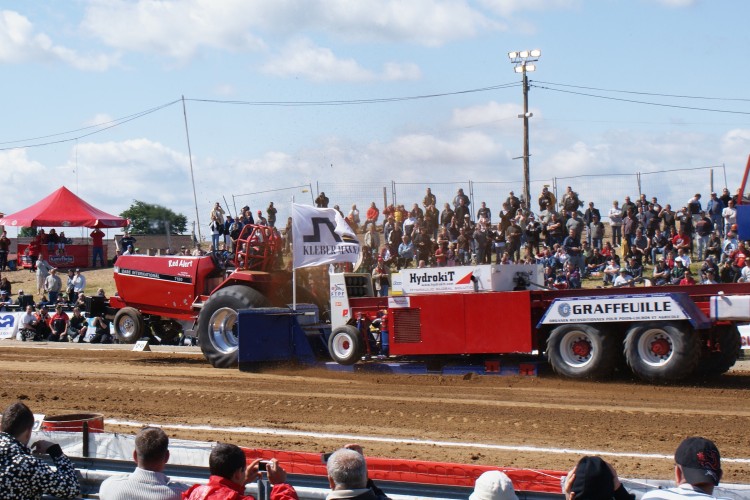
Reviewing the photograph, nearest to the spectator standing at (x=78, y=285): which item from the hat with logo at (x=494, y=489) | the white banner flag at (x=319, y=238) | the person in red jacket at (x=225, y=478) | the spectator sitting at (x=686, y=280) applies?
the white banner flag at (x=319, y=238)

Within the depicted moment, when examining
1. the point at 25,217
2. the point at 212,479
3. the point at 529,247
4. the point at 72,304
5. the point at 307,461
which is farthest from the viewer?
the point at 25,217

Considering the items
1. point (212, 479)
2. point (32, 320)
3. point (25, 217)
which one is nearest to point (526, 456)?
point (212, 479)

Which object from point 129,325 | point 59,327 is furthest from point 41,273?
point 129,325

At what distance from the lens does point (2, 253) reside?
116ft

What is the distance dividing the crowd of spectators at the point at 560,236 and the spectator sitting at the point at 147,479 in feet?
51.4

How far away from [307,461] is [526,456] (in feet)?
10.8

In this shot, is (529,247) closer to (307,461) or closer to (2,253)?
(307,461)

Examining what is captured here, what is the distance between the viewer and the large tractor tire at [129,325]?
17.4 m

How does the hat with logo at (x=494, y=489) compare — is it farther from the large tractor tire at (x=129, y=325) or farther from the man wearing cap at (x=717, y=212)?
the man wearing cap at (x=717, y=212)

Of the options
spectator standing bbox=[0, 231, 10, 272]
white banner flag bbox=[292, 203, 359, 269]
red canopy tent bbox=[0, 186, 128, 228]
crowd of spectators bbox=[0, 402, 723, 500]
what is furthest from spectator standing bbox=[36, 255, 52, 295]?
crowd of spectators bbox=[0, 402, 723, 500]

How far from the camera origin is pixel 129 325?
57.4 ft

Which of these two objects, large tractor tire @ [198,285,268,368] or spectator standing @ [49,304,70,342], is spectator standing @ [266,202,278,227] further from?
large tractor tire @ [198,285,268,368]

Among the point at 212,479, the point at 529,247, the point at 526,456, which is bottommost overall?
the point at 526,456

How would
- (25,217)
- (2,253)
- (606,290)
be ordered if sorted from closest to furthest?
(606,290), (25,217), (2,253)
